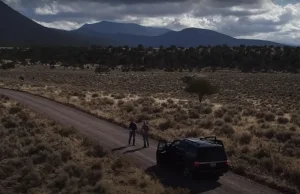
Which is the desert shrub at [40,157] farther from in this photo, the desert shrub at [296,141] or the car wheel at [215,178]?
the desert shrub at [296,141]

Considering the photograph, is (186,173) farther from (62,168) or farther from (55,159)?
(55,159)

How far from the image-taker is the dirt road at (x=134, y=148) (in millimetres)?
16891

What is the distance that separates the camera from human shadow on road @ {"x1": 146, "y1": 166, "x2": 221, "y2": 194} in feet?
55.2

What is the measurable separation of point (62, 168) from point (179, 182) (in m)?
4.68

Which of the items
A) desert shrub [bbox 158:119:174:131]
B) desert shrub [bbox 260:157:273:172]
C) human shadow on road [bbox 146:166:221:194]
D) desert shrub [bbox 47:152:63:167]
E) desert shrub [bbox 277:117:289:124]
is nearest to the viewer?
human shadow on road [bbox 146:166:221:194]

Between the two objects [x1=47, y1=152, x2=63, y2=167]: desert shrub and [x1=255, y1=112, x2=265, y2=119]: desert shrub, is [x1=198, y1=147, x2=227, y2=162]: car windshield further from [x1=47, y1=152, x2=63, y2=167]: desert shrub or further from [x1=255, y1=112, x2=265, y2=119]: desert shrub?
[x1=255, y1=112, x2=265, y2=119]: desert shrub

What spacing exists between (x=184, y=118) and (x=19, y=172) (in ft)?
62.1

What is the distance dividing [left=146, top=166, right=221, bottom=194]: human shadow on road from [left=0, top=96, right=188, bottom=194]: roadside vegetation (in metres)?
0.67

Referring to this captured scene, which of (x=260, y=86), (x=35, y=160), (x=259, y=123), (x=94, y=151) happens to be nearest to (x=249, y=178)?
(x=94, y=151)

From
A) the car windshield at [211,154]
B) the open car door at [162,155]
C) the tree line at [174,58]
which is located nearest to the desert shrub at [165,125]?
the open car door at [162,155]

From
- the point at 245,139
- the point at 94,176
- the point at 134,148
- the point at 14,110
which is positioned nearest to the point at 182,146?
the point at 94,176

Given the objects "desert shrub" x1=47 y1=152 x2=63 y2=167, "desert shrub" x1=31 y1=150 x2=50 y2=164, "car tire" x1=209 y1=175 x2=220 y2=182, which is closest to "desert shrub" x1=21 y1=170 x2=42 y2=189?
"desert shrub" x1=47 y1=152 x2=63 y2=167

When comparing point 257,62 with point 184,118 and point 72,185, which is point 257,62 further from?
point 72,185

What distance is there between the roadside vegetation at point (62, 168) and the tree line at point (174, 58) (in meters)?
108
